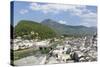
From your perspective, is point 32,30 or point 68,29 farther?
point 68,29

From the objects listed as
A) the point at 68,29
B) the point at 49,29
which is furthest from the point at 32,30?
the point at 68,29

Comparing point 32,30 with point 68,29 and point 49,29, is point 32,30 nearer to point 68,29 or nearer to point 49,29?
point 49,29

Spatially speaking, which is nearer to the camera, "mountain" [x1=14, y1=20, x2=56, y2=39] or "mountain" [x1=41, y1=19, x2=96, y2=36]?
"mountain" [x1=14, y1=20, x2=56, y2=39]

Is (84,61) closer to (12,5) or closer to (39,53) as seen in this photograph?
(39,53)

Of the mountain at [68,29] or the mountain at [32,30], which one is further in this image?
the mountain at [68,29]
